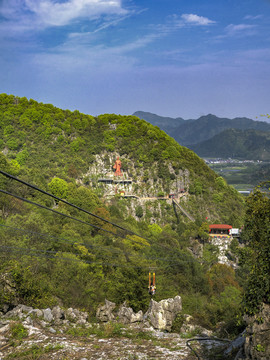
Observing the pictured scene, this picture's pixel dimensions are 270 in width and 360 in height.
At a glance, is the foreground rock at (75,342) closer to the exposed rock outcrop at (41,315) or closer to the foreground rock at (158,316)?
the exposed rock outcrop at (41,315)

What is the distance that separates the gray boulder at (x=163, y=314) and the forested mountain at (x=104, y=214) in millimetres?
4165

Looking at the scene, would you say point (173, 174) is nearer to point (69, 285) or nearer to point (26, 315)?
point (69, 285)

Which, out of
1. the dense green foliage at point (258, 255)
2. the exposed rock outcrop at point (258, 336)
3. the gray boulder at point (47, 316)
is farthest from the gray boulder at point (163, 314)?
the dense green foliage at point (258, 255)

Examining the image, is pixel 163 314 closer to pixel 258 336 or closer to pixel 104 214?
pixel 258 336

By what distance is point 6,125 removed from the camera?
9762 centimetres

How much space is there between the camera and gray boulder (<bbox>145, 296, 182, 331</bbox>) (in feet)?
59.7

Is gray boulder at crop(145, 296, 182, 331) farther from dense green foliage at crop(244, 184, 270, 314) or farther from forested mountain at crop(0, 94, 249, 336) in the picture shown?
dense green foliage at crop(244, 184, 270, 314)

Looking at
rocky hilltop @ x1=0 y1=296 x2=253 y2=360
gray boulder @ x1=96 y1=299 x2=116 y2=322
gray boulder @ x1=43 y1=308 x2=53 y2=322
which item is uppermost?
rocky hilltop @ x1=0 y1=296 x2=253 y2=360

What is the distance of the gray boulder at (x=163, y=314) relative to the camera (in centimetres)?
1819

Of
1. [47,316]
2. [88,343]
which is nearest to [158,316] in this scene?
[47,316]

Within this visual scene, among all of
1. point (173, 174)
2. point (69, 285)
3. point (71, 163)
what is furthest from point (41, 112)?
point (69, 285)

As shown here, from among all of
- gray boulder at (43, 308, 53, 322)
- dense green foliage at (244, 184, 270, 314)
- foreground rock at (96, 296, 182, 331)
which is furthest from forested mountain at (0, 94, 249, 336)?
dense green foliage at (244, 184, 270, 314)

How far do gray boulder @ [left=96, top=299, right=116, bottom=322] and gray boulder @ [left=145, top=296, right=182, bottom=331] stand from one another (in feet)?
10.0

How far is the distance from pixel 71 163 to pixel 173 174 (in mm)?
29540
